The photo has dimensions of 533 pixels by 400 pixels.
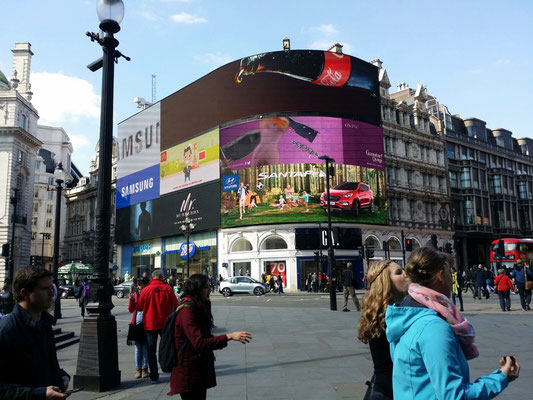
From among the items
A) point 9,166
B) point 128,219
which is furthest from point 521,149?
point 9,166

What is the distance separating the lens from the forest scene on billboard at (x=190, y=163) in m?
46.2

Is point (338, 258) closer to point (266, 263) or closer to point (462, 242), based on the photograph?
point (266, 263)

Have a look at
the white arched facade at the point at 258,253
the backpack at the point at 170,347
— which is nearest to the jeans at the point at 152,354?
the backpack at the point at 170,347

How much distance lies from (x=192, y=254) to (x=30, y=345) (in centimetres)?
4604

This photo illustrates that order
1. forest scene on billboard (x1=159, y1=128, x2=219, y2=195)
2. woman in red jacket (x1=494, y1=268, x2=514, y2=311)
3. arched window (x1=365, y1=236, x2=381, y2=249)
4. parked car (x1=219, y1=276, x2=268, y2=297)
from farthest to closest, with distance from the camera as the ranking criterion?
1. forest scene on billboard (x1=159, y1=128, x2=219, y2=195)
2. arched window (x1=365, y1=236, x2=381, y2=249)
3. parked car (x1=219, y1=276, x2=268, y2=297)
4. woman in red jacket (x1=494, y1=268, x2=514, y2=311)

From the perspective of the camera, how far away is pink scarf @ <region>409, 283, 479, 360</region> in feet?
7.25

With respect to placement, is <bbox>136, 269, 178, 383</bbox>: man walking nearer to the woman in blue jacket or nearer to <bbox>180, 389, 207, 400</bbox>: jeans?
<bbox>180, 389, 207, 400</bbox>: jeans

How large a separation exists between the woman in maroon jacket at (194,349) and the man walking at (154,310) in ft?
11.7

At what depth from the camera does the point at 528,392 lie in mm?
6082

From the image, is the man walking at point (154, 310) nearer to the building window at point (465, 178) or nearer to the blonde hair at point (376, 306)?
the blonde hair at point (376, 306)

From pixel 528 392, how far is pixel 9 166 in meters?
54.6

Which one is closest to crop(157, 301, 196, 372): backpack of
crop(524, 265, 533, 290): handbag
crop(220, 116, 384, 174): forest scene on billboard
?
crop(524, 265, 533, 290): handbag

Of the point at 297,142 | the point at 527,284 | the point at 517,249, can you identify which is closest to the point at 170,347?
the point at 527,284

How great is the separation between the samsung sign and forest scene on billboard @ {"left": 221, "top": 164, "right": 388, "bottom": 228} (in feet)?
0.38
